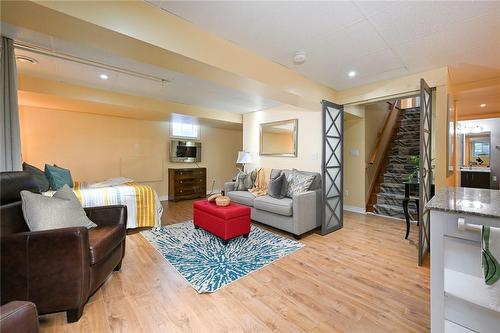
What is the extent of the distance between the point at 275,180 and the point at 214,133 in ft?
12.2

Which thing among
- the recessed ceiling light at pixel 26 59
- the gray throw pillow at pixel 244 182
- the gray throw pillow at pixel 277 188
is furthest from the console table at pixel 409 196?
the recessed ceiling light at pixel 26 59

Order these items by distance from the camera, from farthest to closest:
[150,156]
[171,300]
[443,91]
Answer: [150,156] < [443,91] < [171,300]

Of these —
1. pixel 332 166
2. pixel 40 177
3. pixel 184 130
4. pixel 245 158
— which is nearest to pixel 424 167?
pixel 332 166

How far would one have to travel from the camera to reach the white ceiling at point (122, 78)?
2318 millimetres

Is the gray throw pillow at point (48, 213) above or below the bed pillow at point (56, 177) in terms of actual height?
below

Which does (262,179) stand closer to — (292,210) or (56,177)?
(292,210)

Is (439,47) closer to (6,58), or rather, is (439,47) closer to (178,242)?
(178,242)

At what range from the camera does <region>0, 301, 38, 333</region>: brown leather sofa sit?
0.85 metres

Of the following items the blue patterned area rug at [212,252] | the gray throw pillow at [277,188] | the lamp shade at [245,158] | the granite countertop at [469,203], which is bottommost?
the blue patterned area rug at [212,252]

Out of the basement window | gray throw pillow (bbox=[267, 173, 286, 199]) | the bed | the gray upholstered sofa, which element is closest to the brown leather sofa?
the bed

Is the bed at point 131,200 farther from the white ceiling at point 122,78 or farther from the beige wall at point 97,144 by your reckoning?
the white ceiling at point 122,78

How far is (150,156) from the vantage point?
18.3ft

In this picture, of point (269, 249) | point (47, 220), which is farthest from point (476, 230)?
point (47, 220)

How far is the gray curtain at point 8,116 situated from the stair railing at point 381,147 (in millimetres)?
5470
